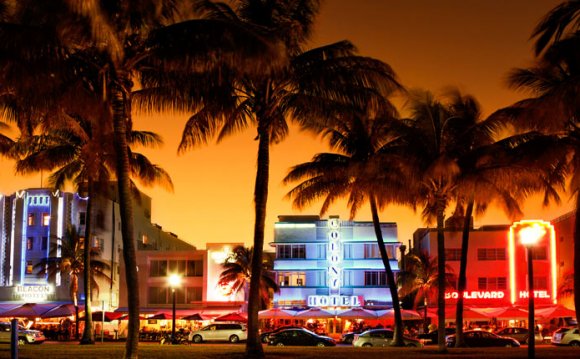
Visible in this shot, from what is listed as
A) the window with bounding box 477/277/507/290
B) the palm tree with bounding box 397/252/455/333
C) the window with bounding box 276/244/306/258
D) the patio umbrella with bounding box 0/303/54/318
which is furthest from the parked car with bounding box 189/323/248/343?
the window with bounding box 477/277/507/290

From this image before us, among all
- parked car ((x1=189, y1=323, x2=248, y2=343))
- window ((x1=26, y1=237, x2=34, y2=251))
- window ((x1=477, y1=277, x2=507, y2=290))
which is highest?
window ((x1=26, y1=237, x2=34, y2=251))

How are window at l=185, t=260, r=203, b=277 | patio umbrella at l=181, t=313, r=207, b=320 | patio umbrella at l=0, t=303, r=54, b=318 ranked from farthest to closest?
window at l=185, t=260, r=203, b=277 → patio umbrella at l=181, t=313, r=207, b=320 → patio umbrella at l=0, t=303, r=54, b=318

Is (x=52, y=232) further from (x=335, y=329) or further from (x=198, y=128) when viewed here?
(x=198, y=128)

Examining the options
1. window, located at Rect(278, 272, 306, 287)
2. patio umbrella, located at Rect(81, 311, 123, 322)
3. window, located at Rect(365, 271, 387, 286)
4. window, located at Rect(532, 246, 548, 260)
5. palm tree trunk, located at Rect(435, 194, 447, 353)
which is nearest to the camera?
palm tree trunk, located at Rect(435, 194, 447, 353)

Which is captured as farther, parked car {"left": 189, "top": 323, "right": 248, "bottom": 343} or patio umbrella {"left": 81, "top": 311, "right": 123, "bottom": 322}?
patio umbrella {"left": 81, "top": 311, "right": 123, "bottom": 322}

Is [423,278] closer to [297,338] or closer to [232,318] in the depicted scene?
[232,318]

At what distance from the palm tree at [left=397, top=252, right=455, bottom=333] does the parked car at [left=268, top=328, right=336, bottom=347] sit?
66.5ft

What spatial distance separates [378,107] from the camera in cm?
2653

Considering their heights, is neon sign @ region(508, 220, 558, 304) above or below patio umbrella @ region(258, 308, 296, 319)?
above

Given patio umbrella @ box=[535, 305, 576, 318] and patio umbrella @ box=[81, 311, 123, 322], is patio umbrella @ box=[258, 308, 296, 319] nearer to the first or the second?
patio umbrella @ box=[81, 311, 123, 322]

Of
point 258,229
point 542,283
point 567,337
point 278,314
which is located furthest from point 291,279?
point 258,229

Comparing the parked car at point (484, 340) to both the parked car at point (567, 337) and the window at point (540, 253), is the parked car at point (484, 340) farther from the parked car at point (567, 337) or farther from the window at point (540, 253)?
the window at point (540, 253)

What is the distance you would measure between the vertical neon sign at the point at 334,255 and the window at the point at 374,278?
257cm

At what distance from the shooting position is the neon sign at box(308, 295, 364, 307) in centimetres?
6931
